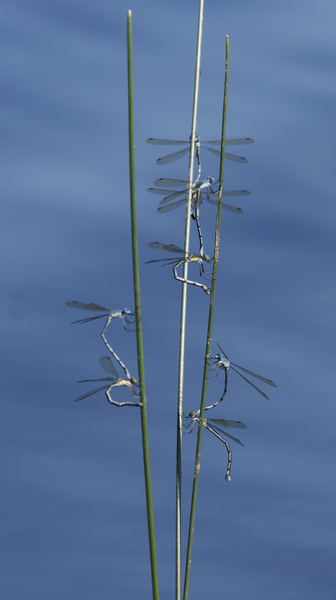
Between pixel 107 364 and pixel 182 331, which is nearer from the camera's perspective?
pixel 107 364

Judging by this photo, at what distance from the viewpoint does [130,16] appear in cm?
356

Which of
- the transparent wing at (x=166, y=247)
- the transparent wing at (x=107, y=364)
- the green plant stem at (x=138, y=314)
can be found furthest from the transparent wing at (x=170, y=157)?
the transparent wing at (x=107, y=364)

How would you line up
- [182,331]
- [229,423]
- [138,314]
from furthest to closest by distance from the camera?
[229,423] → [182,331] → [138,314]

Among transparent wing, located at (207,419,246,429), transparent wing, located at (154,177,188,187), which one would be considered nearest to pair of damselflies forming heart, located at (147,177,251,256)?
transparent wing, located at (154,177,188,187)

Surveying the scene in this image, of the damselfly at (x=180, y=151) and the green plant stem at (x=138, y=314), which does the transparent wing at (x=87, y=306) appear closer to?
the green plant stem at (x=138, y=314)

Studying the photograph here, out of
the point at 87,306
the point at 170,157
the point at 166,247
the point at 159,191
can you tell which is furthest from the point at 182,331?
the point at 170,157

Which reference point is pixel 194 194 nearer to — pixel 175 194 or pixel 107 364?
pixel 175 194

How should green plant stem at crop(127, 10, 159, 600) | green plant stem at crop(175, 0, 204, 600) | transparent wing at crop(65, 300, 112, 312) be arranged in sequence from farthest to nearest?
green plant stem at crop(175, 0, 204, 600) < transparent wing at crop(65, 300, 112, 312) < green plant stem at crop(127, 10, 159, 600)

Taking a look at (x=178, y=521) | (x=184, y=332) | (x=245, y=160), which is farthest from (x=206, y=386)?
(x=245, y=160)

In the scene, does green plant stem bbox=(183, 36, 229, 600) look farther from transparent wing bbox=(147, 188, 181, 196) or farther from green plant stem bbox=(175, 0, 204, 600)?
transparent wing bbox=(147, 188, 181, 196)

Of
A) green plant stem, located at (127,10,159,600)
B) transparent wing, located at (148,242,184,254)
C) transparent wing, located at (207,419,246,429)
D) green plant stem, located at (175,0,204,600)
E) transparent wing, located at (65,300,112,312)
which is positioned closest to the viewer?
green plant stem, located at (127,10,159,600)

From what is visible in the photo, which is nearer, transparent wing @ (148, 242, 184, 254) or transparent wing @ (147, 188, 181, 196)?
transparent wing @ (148, 242, 184, 254)

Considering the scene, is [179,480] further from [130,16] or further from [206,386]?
[130,16]

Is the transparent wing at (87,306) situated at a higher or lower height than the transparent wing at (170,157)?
lower
